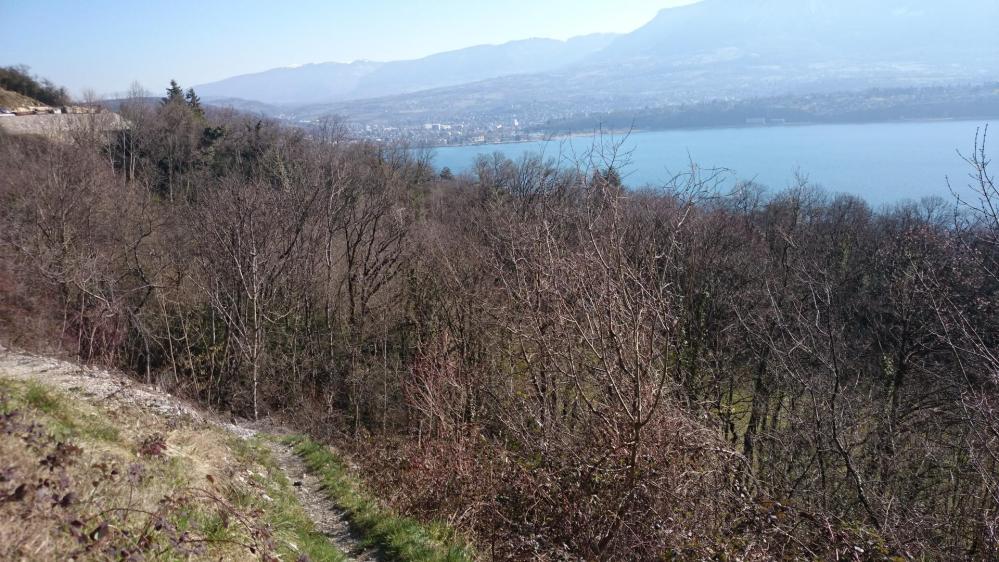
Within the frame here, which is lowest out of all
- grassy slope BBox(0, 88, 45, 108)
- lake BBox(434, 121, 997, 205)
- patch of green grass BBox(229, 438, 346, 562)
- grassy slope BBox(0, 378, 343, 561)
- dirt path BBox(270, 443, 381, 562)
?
dirt path BBox(270, 443, 381, 562)

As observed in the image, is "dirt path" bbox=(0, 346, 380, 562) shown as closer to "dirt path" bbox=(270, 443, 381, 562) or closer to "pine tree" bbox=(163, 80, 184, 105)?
"dirt path" bbox=(270, 443, 381, 562)

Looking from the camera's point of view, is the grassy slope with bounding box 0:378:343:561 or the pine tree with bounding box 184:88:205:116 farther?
the pine tree with bounding box 184:88:205:116

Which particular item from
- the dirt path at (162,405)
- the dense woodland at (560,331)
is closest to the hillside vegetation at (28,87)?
the dense woodland at (560,331)

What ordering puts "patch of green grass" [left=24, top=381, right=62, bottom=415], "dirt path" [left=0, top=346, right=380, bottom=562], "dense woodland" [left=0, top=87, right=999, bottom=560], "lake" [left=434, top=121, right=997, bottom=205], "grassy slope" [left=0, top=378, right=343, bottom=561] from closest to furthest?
"grassy slope" [left=0, top=378, right=343, bottom=561] → "dense woodland" [left=0, top=87, right=999, bottom=560] → "patch of green grass" [left=24, top=381, right=62, bottom=415] → "dirt path" [left=0, top=346, right=380, bottom=562] → "lake" [left=434, top=121, right=997, bottom=205]

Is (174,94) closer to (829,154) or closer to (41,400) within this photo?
(41,400)

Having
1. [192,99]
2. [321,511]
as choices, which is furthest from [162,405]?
[192,99]

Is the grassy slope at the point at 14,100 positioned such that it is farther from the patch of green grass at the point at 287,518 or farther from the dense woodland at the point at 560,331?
the patch of green grass at the point at 287,518

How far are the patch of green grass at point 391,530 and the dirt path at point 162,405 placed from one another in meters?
0.16

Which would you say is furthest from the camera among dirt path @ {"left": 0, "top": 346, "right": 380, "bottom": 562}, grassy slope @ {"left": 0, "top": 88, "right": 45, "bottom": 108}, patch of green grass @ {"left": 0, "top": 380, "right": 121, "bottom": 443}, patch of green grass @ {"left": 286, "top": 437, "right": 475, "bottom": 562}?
grassy slope @ {"left": 0, "top": 88, "right": 45, "bottom": 108}

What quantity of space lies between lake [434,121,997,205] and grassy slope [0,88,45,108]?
3243cm

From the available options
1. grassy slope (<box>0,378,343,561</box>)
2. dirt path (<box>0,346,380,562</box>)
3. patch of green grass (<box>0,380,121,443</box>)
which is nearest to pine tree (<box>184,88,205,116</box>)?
dirt path (<box>0,346,380,562</box>)

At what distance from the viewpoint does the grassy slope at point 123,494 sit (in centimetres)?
407

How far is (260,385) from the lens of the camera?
70.5ft

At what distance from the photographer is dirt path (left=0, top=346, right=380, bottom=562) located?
25.5 feet
